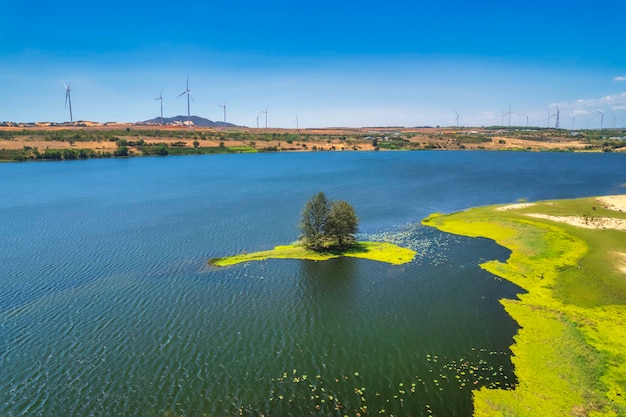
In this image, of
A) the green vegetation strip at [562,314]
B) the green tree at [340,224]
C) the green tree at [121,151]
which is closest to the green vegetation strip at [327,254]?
the green tree at [340,224]

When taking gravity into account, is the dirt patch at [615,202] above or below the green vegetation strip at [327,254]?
above

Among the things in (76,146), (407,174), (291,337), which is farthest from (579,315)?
(76,146)

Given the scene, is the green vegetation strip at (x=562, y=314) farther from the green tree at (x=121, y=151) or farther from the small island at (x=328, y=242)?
the green tree at (x=121, y=151)

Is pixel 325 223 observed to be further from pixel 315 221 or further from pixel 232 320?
pixel 232 320

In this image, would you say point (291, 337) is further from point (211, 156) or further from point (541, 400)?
point (211, 156)

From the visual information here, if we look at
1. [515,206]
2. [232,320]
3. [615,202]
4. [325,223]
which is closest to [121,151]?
[325,223]

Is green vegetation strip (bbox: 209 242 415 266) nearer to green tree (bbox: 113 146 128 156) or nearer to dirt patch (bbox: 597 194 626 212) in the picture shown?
dirt patch (bbox: 597 194 626 212)

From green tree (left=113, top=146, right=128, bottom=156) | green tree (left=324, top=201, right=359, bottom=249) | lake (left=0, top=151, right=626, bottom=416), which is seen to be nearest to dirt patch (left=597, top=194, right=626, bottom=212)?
lake (left=0, top=151, right=626, bottom=416)
